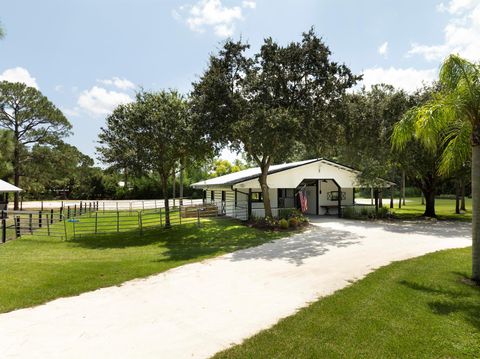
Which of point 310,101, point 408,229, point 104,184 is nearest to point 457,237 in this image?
point 408,229

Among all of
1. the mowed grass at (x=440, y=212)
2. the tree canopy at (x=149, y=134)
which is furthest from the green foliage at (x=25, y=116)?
the mowed grass at (x=440, y=212)

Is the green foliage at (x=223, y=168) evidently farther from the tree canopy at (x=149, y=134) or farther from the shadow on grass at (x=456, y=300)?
the shadow on grass at (x=456, y=300)

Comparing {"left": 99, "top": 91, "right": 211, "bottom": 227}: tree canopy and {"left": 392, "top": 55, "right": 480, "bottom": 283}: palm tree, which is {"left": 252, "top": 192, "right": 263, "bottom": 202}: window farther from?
{"left": 392, "top": 55, "right": 480, "bottom": 283}: palm tree

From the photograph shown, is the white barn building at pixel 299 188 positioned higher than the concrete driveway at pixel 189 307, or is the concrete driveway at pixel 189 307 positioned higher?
the white barn building at pixel 299 188

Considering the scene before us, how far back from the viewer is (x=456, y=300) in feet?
21.9

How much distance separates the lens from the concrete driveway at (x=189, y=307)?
4910mm

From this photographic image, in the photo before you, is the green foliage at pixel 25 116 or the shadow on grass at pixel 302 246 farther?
the green foliage at pixel 25 116

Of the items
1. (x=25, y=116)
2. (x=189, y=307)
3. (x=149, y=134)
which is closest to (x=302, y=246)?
(x=189, y=307)

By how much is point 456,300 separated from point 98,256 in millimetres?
10904

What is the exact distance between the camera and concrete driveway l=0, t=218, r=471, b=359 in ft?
16.1

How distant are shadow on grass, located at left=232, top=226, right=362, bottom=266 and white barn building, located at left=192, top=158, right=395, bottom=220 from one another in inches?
235

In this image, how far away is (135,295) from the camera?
720 cm

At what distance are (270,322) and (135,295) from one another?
3.25m

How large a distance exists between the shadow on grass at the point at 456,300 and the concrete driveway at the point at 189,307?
1690 millimetres
